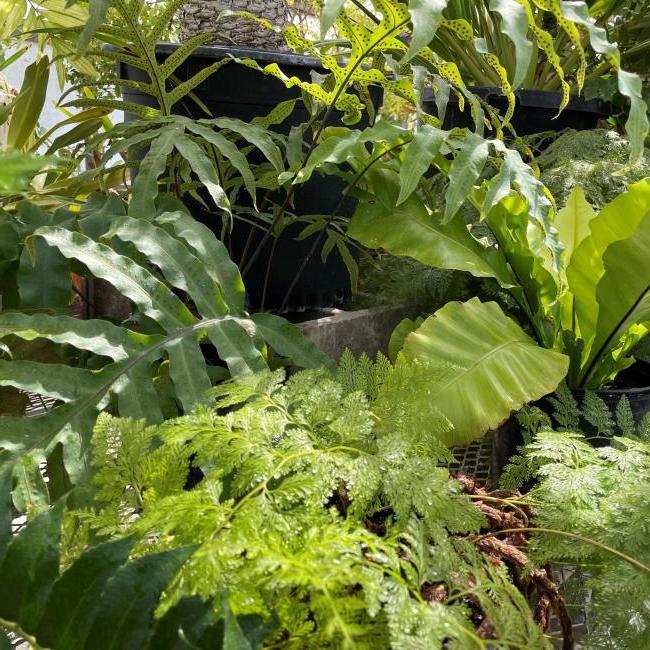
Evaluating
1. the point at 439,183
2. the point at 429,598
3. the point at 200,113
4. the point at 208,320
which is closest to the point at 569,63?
the point at 439,183

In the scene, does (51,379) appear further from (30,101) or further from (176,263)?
(30,101)

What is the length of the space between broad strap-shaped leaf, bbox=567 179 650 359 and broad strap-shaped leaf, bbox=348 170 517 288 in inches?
4.7

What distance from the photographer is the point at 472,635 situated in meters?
0.46

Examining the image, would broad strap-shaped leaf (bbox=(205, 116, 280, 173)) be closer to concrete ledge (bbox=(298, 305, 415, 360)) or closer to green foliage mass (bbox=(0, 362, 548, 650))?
concrete ledge (bbox=(298, 305, 415, 360))

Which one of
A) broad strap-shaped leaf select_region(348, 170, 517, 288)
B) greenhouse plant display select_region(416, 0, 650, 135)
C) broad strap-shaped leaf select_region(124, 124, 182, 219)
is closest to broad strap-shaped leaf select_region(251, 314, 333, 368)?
broad strap-shaped leaf select_region(124, 124, 182, 219)

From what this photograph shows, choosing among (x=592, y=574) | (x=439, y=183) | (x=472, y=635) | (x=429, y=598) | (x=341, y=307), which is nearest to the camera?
(x=472, y=635)

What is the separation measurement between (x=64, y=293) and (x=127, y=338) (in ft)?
0.54

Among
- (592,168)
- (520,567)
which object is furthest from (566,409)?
(592,168)

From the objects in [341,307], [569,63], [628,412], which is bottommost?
[341,307]

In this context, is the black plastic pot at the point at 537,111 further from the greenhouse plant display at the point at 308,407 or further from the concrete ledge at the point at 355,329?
the concrete ledge at the point at 355,329

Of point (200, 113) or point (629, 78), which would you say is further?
point (200, 113)

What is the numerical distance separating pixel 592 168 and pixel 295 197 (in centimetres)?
65

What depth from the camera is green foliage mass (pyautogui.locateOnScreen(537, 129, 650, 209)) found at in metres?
1.56

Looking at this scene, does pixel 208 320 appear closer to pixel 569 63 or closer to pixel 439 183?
pixel 439 183
